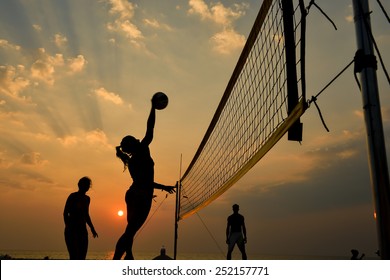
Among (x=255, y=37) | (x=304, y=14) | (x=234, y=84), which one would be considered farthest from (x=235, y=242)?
(x=304, y=14)

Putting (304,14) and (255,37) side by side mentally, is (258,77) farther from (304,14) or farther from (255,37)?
(304,14)

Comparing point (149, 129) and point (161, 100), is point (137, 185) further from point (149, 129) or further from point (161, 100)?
point (161, 100)

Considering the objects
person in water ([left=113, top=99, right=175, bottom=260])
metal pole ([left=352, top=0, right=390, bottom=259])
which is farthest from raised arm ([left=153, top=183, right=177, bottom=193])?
metal pole ([left=352, top=0, right=390, bottom=259])

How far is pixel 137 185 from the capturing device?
4.49m

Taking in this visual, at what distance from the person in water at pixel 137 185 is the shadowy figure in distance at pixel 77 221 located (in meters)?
1.29

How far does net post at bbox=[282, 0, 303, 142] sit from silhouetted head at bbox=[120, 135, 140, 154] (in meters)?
1.78

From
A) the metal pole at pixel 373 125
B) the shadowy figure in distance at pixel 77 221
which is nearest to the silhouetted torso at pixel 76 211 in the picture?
the shadowy figure in distance at pixel 77 221

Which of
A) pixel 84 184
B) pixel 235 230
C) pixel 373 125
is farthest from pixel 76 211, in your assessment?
pixel 235 230

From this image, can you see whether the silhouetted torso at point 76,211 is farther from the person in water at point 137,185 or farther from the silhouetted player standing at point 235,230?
the silhouetted player standing at point 235,230

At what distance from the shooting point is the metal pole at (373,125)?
105 inches

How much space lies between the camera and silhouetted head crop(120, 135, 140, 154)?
4520 millimetres

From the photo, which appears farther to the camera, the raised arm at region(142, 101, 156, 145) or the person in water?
the raised arm at region(142, 101, 156, 145)

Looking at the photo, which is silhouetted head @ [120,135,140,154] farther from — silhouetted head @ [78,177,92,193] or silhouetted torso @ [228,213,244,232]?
silhouetted torso @ [228,213,244,232]

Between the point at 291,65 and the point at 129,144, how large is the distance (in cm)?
201
